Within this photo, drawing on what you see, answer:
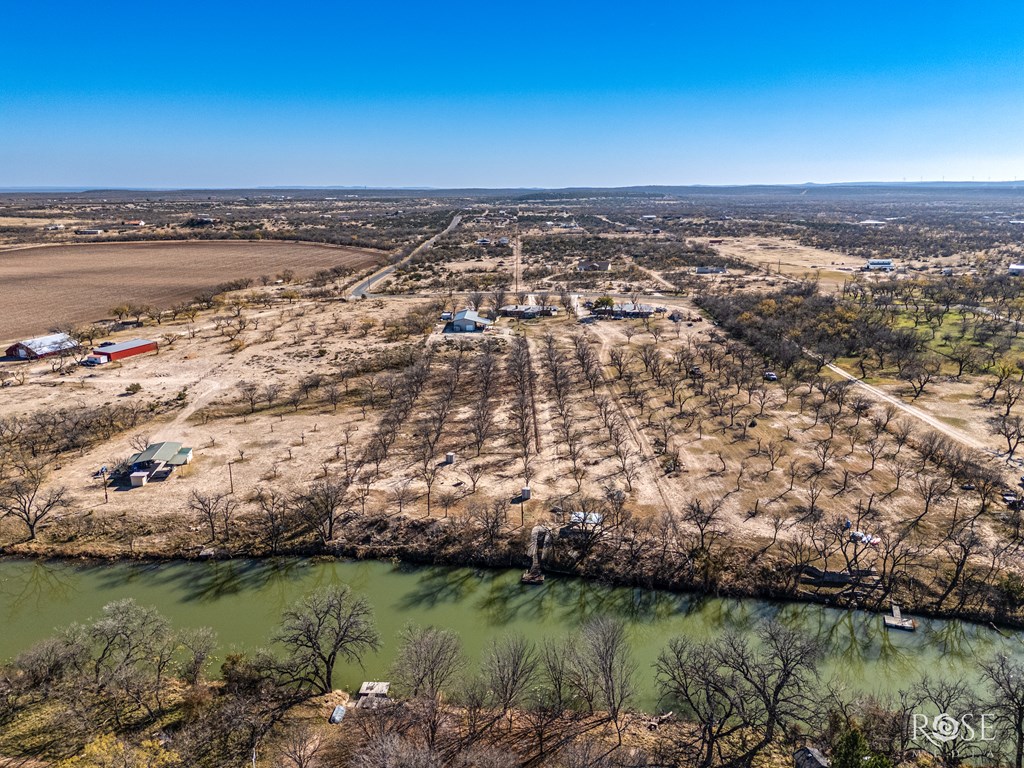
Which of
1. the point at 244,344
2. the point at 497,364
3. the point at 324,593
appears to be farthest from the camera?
the point at 244,344

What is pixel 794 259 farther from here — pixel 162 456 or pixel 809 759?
pixel 162 456

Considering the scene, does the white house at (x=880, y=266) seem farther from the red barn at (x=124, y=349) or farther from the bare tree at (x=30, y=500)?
the bare tree at (x=30, y=500)

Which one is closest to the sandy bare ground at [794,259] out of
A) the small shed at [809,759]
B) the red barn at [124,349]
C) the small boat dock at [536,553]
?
the small boat dock at [536,553]

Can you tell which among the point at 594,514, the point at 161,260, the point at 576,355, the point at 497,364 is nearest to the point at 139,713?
the point at 594,514

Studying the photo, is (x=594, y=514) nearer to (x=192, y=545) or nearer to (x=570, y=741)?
(x=570, y=741)

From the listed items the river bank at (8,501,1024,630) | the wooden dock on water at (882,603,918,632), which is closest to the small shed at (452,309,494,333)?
the river bank at (8,501,1024,630)

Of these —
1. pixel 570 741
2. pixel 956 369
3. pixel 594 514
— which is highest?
pixel 956 369
